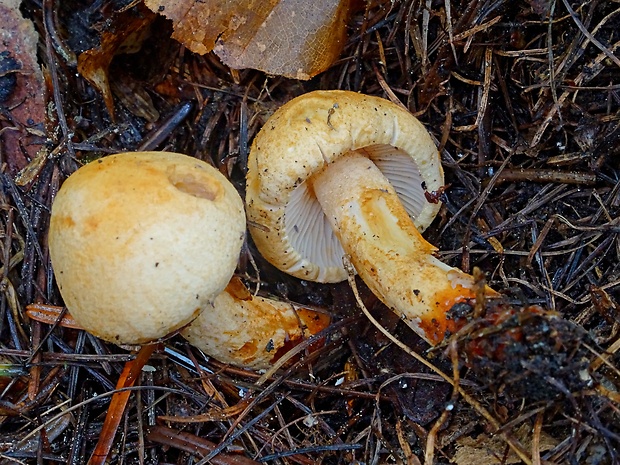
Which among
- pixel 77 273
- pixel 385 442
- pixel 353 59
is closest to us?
pixel 77 273

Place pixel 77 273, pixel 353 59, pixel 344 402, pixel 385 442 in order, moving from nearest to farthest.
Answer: pixel 77 273
pixel 385 442
pixel 344 402
pixel 353 59

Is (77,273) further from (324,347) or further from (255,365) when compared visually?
(324,347)

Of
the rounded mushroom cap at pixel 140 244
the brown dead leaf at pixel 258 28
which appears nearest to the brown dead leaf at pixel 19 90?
the brown dead leaf at pixel 258 28

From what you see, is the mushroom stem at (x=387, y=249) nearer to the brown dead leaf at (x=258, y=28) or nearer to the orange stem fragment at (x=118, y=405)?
the brown dead leaf at (x=258, y=28)

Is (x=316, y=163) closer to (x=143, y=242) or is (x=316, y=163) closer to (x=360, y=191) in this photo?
(x=360, y=191)

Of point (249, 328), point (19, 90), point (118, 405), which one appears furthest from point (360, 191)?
point (19, 90)

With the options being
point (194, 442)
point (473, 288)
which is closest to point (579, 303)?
point (473, 288)
